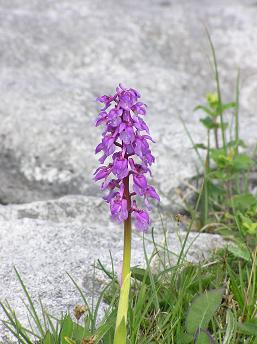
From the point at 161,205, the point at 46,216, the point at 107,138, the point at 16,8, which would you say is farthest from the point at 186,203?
the point at 16,8

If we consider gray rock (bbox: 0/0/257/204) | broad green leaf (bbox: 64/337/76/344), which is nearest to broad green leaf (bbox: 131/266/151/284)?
broad green leaf (bbox: 64/337/76/344)

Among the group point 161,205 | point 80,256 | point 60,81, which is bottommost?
point 80,256

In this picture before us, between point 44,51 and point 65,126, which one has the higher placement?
point 44,51

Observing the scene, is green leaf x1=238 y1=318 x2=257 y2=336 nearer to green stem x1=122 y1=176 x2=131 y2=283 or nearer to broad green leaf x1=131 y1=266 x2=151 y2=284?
broad green leaf x1=131 y1=266 x2=151 y2=284

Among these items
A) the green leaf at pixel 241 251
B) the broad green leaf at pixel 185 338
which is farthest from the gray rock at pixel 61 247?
the broad green leaf at pixel 185 338

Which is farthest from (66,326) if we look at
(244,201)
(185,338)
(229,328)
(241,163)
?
(241,163)

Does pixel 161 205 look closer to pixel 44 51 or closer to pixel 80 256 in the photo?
pixel 80 256
